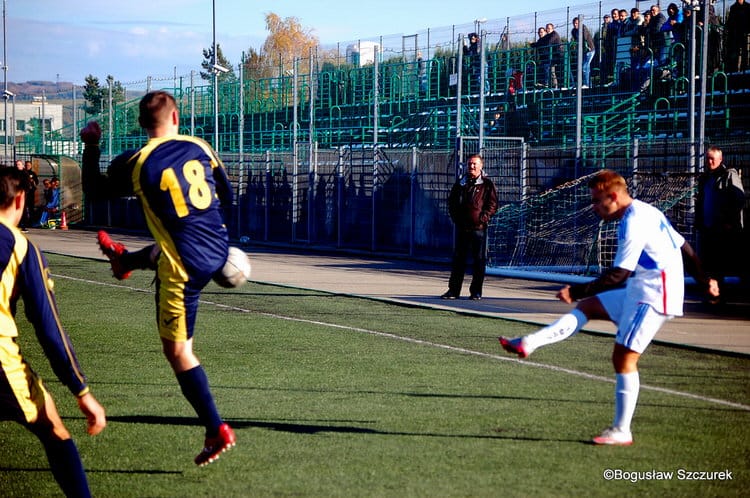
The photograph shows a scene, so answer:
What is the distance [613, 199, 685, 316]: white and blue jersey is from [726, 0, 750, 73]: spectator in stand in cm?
1698

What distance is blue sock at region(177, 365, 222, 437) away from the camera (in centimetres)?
595

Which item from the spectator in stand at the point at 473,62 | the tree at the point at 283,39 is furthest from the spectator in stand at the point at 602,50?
the tree at the point at 283,39

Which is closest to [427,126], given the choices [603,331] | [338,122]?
[338,122]

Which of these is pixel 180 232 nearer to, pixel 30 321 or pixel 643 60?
pixel 30 321

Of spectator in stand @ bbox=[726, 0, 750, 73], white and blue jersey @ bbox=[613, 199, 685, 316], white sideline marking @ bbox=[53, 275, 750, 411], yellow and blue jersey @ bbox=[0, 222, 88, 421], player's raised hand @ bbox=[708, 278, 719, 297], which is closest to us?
yellow and blue jersey @ bbox=[0, 222, 88, 421]

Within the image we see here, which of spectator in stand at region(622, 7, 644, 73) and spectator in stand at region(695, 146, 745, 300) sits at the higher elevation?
spectator in stand at region(622, 7, 644, 73)

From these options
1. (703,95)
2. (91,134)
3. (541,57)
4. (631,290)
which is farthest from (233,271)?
(541,57)

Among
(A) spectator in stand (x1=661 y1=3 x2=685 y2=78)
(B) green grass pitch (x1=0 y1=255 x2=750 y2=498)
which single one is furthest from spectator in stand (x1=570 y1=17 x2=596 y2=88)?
(B) green grass pitch (x1=0 y1=255 x2=750 y2=498)

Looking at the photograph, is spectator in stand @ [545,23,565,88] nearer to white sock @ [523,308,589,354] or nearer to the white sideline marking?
the white sideline marking

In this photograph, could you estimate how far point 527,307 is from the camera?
14.3 m

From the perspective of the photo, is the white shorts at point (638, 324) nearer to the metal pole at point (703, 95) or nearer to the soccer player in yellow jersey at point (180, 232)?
the soccer player in yellow jersey at point (180, 232)

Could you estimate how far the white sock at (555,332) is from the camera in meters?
6.54

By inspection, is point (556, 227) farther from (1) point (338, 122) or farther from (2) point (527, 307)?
(1) point (338, 122)

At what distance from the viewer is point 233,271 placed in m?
6.35
